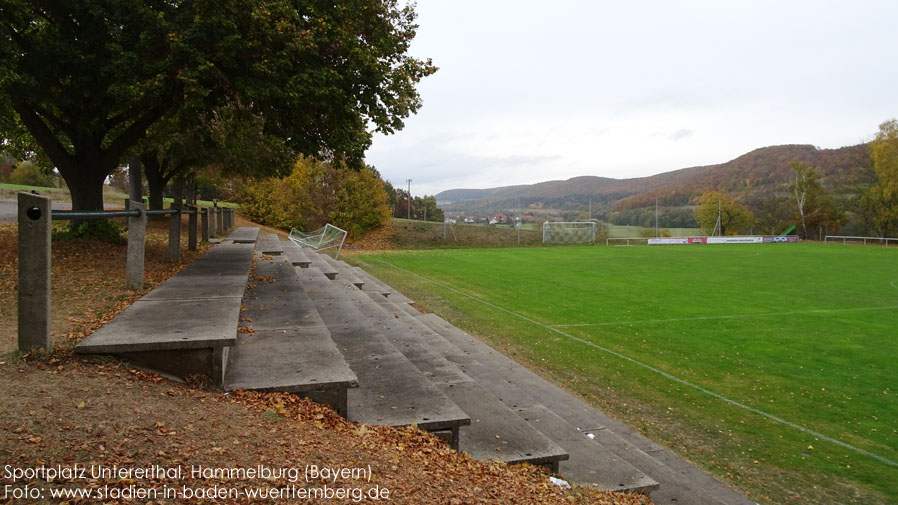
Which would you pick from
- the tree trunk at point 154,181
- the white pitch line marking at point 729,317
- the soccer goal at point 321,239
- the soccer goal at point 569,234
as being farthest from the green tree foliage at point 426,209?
the white pitch line marking at point 729,317

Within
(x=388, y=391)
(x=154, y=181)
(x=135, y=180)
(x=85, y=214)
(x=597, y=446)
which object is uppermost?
(x=154, y=181)

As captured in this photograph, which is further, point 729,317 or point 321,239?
point 321,239

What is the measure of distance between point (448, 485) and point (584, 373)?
6.07 metres

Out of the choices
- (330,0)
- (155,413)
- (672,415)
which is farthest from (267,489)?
(330,0)

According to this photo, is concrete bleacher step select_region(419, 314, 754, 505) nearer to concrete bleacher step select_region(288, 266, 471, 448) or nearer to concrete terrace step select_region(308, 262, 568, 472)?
concrete terrace step select_region(308, 262, 568, 472)

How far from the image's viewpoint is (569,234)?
60.3 m

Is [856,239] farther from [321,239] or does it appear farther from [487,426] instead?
[487,426]

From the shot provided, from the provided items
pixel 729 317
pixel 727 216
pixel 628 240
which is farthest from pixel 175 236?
pixel 727 216

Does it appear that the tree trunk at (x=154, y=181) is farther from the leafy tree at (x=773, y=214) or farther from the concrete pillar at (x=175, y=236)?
the leafy tree at (x=773, y=214)

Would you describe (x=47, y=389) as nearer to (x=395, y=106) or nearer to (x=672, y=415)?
(x=672, y=415)

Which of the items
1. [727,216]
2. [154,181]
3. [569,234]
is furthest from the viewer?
[727,216]

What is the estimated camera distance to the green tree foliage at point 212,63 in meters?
8.75

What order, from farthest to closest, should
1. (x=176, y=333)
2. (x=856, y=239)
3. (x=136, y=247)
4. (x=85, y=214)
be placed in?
(x=856, y=239), (x=136, y=247), (x=85, y=214), (x=176, y=333)

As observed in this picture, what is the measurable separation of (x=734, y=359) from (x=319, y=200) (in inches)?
1767
